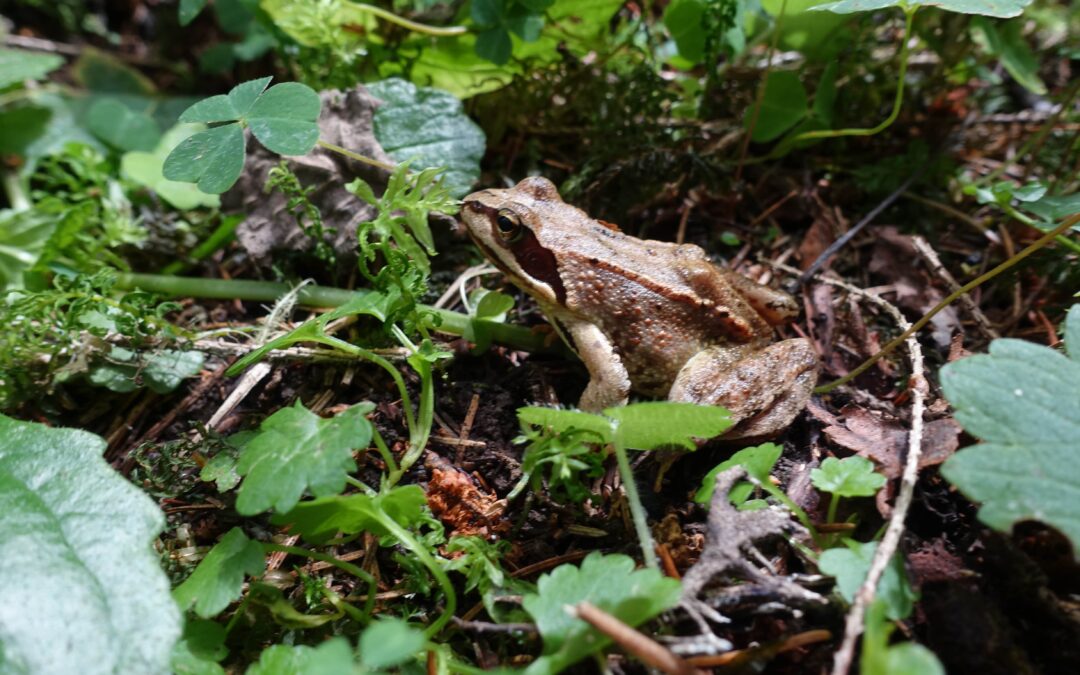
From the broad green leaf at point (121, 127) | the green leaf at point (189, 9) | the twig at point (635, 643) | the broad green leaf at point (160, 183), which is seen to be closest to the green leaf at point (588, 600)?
the twig at point (635, 643)

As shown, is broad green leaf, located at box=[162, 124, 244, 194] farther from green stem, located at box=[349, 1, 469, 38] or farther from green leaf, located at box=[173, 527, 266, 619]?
green leaf, located at box=[173, 527, 266, 619]

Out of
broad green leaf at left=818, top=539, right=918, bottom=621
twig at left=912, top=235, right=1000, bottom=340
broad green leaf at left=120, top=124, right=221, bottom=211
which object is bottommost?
broad green leaf at left=120, top=124, right=221, bottom=211

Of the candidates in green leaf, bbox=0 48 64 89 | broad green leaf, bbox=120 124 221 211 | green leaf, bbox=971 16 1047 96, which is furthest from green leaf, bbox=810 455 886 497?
green leaf, bbox=0 48 64 89

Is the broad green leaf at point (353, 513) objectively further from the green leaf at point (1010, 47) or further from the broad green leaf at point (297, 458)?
the green leaf at point (1010, 47)

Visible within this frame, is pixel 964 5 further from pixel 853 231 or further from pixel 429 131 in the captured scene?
pixel 429 131

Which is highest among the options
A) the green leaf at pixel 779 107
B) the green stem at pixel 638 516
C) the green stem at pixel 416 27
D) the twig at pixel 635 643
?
the green leaf at pixel 779 107

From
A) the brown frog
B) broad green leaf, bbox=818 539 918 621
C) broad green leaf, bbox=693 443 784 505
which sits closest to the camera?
broad green leaf, bbox=818 539 918 621

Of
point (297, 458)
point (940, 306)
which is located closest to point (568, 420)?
point (297, 458)
